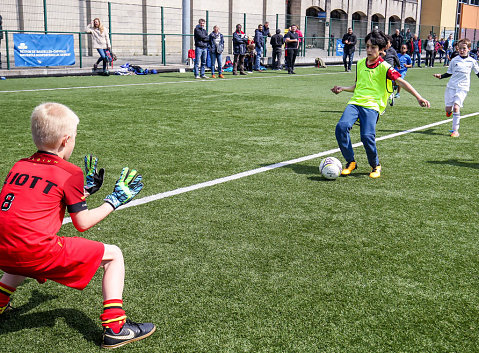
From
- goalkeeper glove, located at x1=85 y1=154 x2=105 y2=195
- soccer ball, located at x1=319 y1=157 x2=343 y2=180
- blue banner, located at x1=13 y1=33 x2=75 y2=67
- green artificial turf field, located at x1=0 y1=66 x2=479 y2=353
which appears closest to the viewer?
green artificial turf field, located at x1=0 y1=66 x2=479 y2=353

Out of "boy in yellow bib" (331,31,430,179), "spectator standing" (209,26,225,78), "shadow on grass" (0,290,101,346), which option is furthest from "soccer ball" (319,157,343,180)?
"spectator standing" (209,26,225,78)

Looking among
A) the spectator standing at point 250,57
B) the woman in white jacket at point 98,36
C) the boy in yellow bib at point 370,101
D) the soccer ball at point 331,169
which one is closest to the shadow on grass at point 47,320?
the soccer ball at point 331,169

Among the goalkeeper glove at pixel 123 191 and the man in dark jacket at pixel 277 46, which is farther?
the man in dark jacket at pixel 277 46

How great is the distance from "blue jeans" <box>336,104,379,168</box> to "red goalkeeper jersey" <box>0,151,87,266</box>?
425 cm

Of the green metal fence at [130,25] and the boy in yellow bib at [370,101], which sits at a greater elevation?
the green metal fence at [130,25]

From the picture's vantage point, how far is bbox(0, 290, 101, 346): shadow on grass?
298 cm

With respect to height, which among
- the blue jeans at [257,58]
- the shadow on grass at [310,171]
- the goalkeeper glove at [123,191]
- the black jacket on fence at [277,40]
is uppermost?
the black jacket on fence at [277,40]

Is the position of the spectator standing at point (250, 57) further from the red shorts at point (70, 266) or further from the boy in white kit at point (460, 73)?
the red shorts at point (70, 266)

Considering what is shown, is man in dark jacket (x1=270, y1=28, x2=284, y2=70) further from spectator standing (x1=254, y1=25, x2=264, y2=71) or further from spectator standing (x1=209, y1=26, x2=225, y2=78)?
spectator standing (x1=209, y1=26, x2=225, y2=78)

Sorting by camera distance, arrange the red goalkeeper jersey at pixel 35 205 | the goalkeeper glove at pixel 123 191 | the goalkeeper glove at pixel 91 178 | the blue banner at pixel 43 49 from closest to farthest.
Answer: the red goalkeeper jersey at pixel 35 205, the goalkeeper glove at pixel 123 191, the goalkeeper glove at pixel 91 178, the blue banner at pixel 43 49

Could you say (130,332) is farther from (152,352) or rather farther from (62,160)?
(62,160)

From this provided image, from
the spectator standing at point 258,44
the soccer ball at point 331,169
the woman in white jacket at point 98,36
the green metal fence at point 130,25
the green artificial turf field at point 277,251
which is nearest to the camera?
the green artificial turf field at point 277,251

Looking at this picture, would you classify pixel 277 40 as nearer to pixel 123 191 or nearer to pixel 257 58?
pixel 257 58

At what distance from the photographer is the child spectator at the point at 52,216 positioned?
261 centimetres
